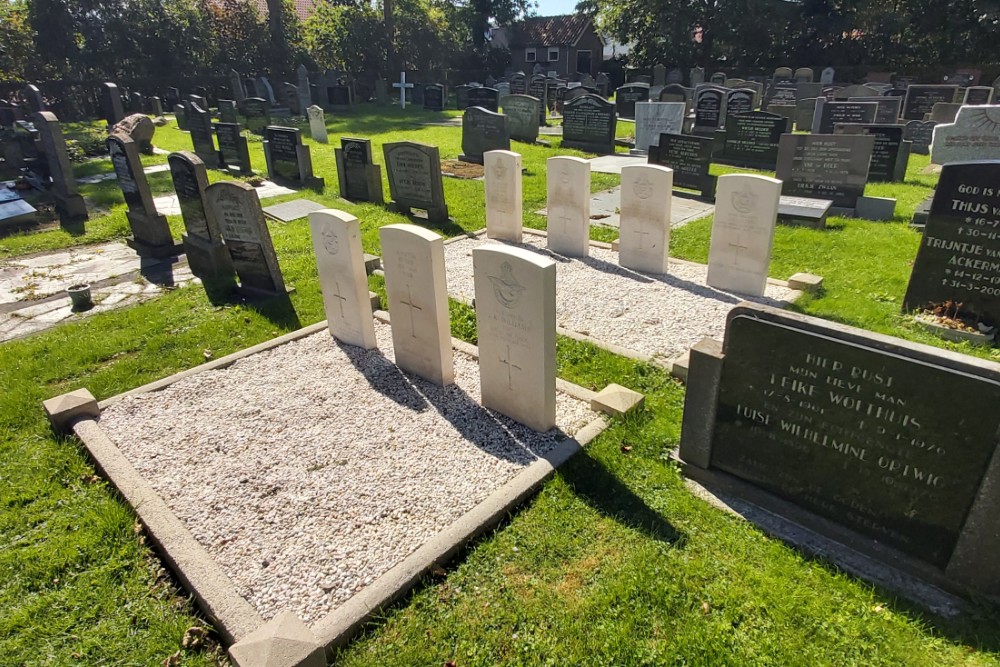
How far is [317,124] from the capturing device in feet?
63.6

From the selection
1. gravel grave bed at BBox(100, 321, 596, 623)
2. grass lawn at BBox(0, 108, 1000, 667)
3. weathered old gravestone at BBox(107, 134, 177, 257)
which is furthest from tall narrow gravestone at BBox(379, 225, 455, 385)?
weathered old gravestone at BBox(107, 134, 177, 257)

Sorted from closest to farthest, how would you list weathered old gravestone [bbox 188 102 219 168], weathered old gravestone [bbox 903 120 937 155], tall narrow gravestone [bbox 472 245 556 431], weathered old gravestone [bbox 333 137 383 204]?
tall narrow gravestone [bbox 472 245 556 431]
weathered old gravestone [bbox 333 137 383 204]
weathered old gravestone [bbox 188 102 219 168]
weathered old gravestone [bbox 903 120 937 155]

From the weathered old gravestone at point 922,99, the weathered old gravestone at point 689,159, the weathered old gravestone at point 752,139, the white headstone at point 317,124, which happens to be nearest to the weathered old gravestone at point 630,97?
the weathered old gravestone at point 922,99

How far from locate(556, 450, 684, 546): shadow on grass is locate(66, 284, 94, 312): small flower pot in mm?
6390

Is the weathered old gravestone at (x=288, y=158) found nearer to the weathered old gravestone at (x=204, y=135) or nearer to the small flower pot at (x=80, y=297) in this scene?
the weathered old gravestone at (x=204, y=135)

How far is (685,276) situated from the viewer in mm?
8062

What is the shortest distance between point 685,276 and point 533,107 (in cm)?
1216

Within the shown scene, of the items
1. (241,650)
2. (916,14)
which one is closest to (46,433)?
(241,650)

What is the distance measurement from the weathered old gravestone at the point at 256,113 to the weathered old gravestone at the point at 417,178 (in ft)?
39.3

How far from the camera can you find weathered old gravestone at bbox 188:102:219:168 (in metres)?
15.8

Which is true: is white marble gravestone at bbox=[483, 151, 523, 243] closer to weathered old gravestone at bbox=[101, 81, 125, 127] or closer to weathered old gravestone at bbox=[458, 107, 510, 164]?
weathered old gravestone at bbox=[458, 107, 510, 164]

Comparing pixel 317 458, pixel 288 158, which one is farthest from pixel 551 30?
pixel 317 458

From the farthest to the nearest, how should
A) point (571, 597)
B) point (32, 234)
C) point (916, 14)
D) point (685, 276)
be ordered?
point (916, 14) → point (32, 234) → point (685, 276) → point (571, 597)

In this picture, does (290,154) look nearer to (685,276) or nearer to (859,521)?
(685,276)
